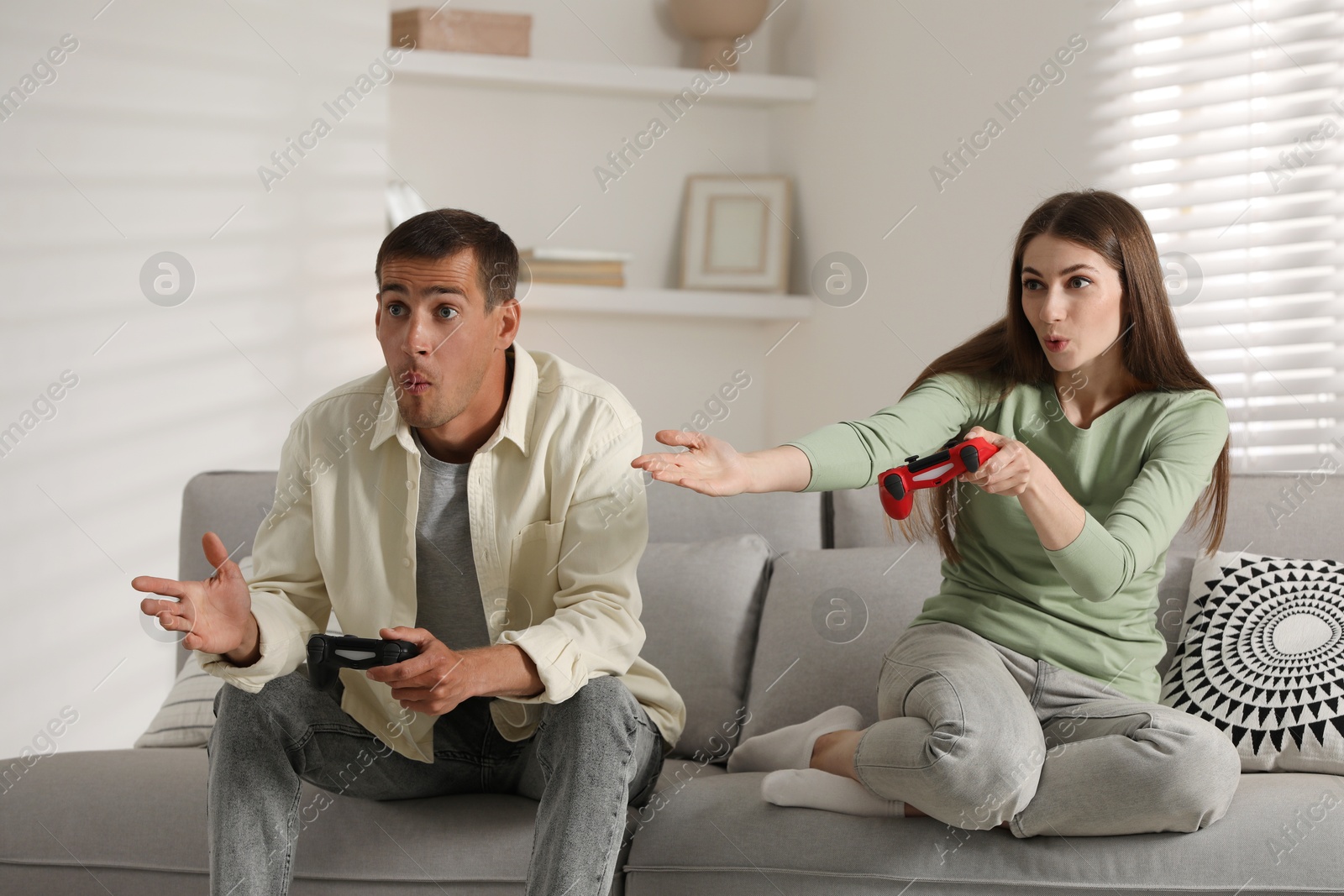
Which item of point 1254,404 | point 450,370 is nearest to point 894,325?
point 1254,404

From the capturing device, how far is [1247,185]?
244 centimetres

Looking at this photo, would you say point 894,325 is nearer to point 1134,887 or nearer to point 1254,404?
point 1254,404

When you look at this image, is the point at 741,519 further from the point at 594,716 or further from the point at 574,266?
the point at 574,266

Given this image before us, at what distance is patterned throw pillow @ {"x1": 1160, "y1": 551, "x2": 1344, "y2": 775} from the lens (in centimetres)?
163

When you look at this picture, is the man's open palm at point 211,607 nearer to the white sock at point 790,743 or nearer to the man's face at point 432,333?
the man's face at point 432,333

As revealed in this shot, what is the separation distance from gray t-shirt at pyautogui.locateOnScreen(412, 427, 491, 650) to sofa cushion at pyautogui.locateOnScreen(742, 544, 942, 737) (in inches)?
20.2

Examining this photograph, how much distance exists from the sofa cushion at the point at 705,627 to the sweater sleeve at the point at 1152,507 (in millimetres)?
614

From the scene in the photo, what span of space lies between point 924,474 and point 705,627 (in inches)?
25.7

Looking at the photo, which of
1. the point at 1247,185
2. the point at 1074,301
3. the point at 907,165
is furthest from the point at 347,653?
the point at 907,165

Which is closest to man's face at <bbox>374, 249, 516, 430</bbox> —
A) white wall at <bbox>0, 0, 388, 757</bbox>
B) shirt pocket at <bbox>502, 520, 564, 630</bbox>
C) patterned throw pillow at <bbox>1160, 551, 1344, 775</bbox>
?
shirt pocket at <bbox>502, 520, 564, 630</bbox>

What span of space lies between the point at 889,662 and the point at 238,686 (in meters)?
0.84

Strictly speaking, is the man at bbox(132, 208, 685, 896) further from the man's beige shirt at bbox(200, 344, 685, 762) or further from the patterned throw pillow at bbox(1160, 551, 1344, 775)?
the patterned throw pillow at bbox(1160, 551, 1344, 775)

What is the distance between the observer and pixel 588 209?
346cm

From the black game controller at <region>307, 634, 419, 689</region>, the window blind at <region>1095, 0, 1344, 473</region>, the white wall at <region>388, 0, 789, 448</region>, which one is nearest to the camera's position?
the black game controller at <region>307, 634, 419, 689</region>
